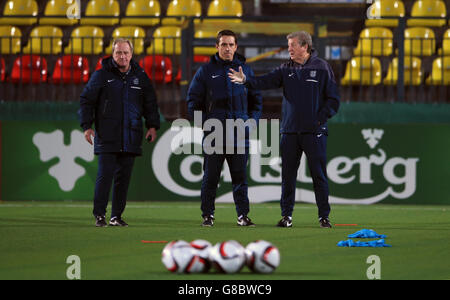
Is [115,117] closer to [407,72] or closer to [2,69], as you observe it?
[2,69]

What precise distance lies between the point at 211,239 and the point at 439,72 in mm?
7811

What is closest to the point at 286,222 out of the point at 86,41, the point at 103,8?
the point at 86,41

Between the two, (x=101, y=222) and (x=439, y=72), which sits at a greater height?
(x=439, y=72)

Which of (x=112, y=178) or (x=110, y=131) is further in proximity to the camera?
(x=112, y=178)

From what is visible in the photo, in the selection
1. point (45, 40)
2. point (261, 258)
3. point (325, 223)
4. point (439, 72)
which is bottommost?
point (325, 223)

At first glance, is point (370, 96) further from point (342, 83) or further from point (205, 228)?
point (205, 228)

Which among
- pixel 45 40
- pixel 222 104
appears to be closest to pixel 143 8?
pixel 45 40

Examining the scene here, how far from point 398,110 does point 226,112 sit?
5274 millimetres

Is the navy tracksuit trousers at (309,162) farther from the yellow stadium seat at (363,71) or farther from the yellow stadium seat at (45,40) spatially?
the yellow stadium seat at (45,40)

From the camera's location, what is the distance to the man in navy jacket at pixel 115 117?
8.50 meters

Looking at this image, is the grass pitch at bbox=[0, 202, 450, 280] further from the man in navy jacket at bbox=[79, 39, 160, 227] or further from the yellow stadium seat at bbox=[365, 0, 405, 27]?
the yellow stadium seat at bbox=[365, 0, 405, 27]

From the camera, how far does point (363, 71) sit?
1408cm

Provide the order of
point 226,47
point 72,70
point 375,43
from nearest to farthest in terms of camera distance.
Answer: point 226,47 < point 72,70 < point 375,43

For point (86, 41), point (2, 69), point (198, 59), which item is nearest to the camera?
point (198, 59)
